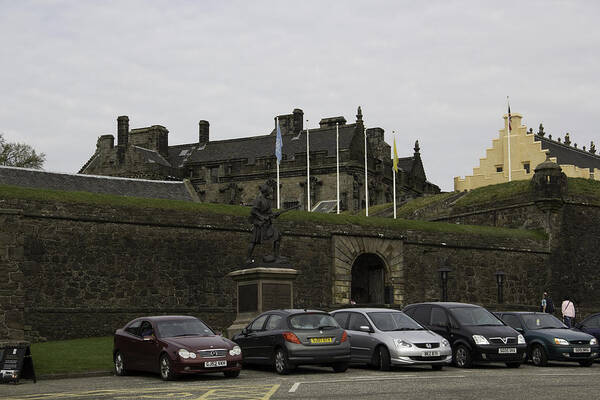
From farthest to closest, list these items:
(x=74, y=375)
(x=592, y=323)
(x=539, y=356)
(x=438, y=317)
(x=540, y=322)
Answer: (x=592, y=323) < (x=540, y=322) < (x=539, y=356) < (x=438, y=317) < (x=74, y=375)

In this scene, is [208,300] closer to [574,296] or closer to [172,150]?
[574,296]

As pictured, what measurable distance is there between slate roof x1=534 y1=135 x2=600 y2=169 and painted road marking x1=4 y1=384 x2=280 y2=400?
1883 inches

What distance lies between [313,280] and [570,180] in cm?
1521

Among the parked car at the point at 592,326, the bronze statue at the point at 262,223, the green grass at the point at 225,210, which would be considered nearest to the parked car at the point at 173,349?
the bronze statue at the point at 262,223

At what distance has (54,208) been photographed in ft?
103

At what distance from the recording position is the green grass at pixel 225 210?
31484 millimetres

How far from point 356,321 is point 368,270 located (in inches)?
728

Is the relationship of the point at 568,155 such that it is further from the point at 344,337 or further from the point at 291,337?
the point at 291,337

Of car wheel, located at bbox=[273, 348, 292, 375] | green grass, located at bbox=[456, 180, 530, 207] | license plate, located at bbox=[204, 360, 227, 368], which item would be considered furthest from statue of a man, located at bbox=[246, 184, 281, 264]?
green grass, located at bbox=[456, 180, 530, 207]

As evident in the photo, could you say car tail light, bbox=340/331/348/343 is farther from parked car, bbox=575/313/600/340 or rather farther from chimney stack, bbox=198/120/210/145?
chimney stack, bbox=198/120/210/145

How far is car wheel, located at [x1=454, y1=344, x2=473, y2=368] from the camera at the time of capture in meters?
22.1

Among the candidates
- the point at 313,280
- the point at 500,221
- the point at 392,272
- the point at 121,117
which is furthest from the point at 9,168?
the point at 121,117

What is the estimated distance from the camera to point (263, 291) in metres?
26.4

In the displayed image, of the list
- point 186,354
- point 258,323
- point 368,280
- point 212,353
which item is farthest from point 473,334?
point 368,280
